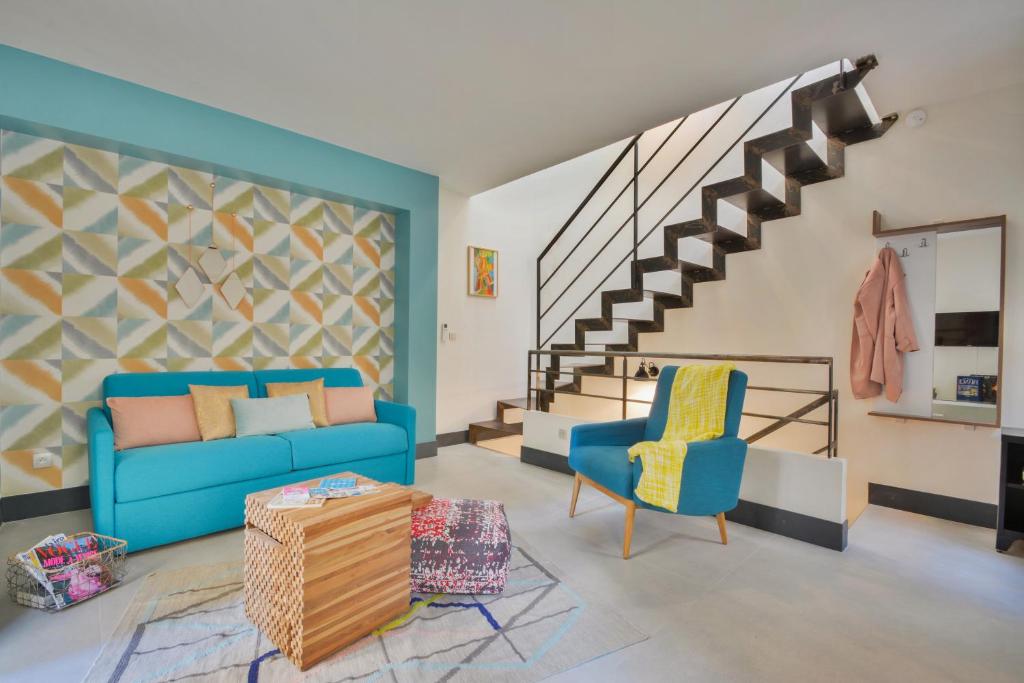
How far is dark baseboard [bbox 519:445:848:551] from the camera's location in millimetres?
2607

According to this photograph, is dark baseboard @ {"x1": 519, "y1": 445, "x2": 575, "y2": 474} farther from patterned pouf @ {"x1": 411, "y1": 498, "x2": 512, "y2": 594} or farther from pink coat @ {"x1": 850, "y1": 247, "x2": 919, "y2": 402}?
pink coat @ {"x1": 850, "y1": 247, "x2": 919, "y2": 402}

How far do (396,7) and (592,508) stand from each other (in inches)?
123

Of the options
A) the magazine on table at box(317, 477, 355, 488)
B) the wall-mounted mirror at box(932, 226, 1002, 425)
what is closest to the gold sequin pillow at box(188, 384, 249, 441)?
the magazine on table at box(317, 477, 355, 488)

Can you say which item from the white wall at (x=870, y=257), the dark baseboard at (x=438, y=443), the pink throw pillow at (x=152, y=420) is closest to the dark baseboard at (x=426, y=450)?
the dark baseboard at (x=438, y=443)

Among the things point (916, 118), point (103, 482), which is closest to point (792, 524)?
point (916, 118)

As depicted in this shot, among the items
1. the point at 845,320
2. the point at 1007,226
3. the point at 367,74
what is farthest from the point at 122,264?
the point at 1007,226

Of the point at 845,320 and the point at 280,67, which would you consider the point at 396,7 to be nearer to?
the point at 280,67

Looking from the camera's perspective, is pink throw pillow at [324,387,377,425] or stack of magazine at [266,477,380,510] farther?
pink throw pillow at [324,387,377,425]

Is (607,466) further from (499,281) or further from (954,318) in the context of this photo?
(499,281)

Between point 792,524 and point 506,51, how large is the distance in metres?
3.17

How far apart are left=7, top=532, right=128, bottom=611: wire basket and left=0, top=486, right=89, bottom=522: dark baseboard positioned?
1.10 m

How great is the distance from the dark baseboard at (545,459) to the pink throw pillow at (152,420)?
8.34ft

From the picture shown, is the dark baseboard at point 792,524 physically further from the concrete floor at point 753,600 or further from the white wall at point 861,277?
the white wall at point 861,277

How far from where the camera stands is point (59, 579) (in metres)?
1.99
